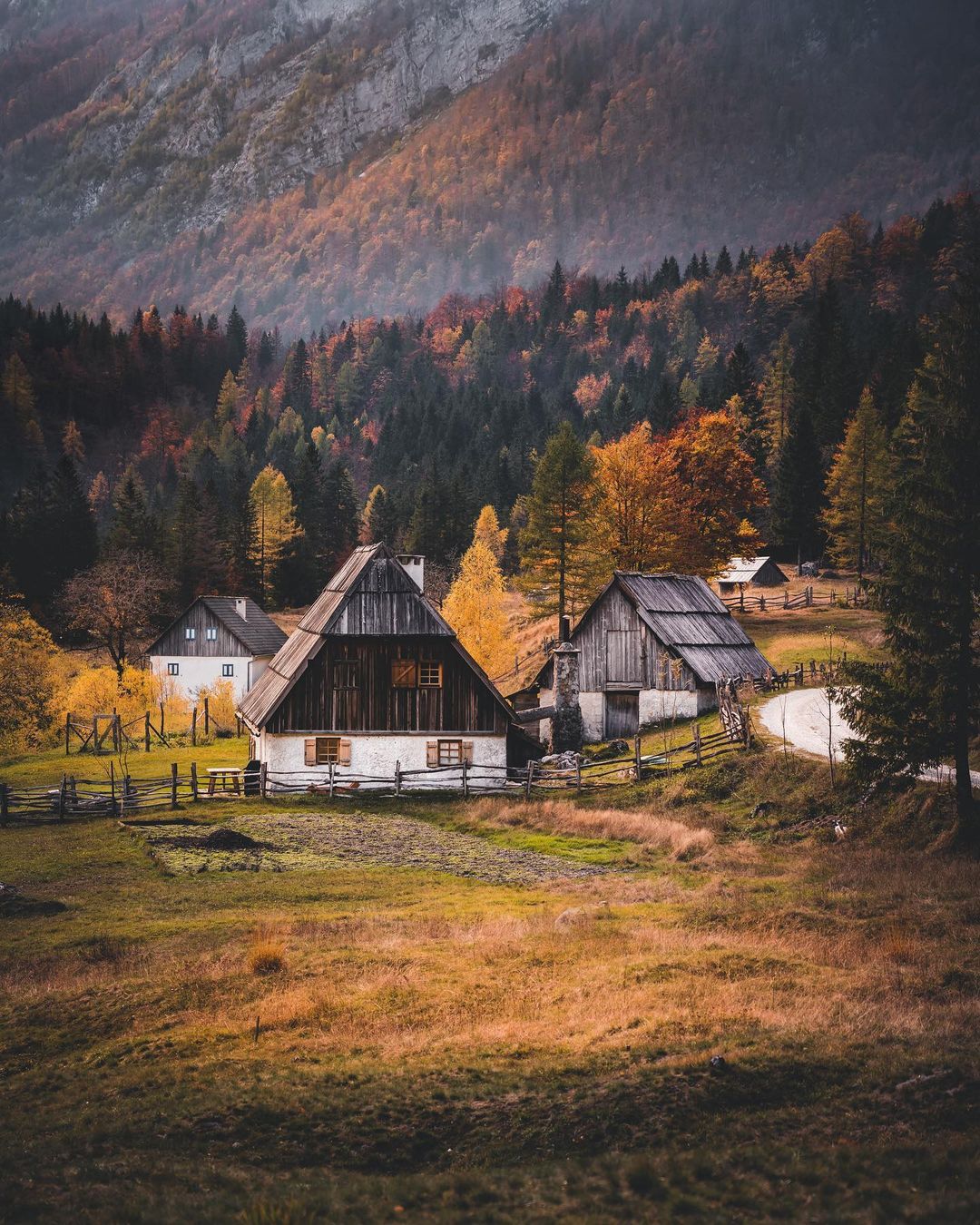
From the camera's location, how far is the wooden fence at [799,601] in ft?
224

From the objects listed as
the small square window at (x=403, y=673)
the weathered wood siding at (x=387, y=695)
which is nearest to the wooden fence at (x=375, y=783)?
the weathered wood siding at (x=387, y=695)

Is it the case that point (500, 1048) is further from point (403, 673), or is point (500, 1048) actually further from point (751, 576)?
point (751, 576)

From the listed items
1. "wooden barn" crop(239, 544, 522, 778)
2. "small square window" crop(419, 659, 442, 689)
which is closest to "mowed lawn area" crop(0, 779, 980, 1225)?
"wooden barn" crop(239, 544, 522, 778)

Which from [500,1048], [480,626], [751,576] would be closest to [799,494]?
[751,576]

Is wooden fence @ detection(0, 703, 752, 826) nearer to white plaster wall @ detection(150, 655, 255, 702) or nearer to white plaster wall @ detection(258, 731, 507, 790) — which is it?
white plaster wall @ detection(258, 731, 507, 790)

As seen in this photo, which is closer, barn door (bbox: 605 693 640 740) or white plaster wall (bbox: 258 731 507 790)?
white plaster wall (bbox: 258 731 507 790)

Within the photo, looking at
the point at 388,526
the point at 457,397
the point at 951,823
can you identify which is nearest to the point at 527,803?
the point at 951,823

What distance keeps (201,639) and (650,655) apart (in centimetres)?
3714

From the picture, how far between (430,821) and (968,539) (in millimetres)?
18642

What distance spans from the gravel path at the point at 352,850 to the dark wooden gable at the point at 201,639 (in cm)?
3919

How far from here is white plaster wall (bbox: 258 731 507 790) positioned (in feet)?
127

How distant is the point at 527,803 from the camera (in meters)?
33.8

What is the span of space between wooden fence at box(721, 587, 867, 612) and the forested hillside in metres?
5.38

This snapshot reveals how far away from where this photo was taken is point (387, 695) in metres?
39.7
